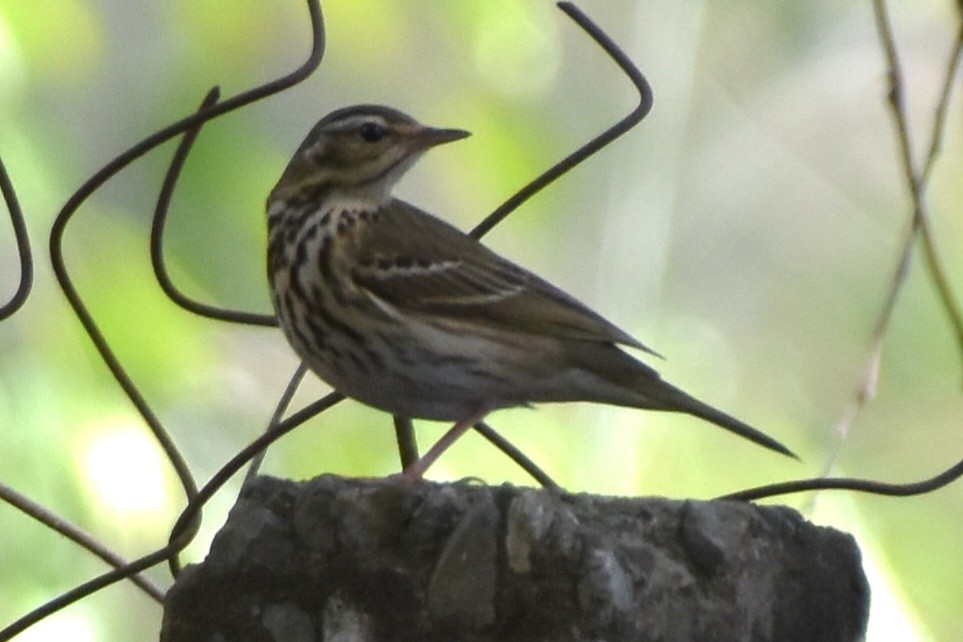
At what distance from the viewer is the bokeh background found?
347cm

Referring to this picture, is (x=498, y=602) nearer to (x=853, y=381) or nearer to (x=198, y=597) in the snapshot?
(x=198, y=597)

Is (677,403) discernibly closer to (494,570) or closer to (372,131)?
(372,131)

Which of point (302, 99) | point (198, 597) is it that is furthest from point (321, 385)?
point (198, 597)

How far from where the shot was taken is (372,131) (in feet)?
10.4

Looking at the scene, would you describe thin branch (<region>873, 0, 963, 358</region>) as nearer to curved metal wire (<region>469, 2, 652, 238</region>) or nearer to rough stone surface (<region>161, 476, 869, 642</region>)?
curved metal wire (<region>469, 2, 652, 238</region>)

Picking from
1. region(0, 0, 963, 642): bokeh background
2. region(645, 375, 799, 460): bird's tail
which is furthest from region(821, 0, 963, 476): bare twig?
region(0, 0, 963, 642): bokeh background

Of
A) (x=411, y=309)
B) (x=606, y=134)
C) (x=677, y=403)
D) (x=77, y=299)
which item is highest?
(x=606, y=134)

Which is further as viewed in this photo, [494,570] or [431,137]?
[431,137]

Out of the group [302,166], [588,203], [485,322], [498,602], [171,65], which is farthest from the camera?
[588,203]

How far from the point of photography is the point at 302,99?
3.98 metres

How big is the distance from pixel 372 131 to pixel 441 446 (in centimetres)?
77

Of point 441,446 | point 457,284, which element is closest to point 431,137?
point 457,284

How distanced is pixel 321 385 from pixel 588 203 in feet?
2.44

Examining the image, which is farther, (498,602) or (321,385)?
(321,385)
